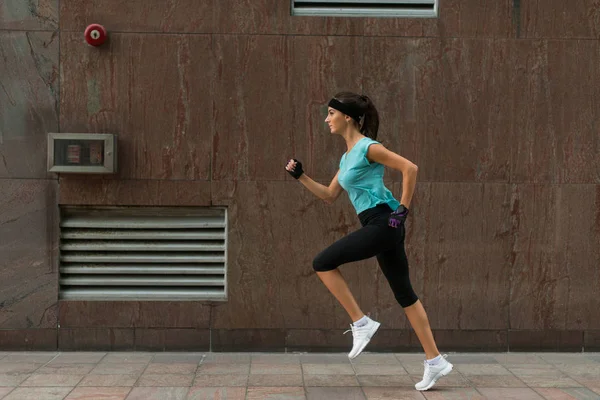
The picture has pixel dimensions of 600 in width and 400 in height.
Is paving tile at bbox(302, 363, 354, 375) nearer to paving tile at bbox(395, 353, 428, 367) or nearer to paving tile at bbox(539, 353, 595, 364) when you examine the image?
paving tile at bbox(395, 353, 428, 367)

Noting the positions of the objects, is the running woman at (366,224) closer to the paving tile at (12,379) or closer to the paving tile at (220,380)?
the paving tile at (220,380)

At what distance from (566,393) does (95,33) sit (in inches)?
182

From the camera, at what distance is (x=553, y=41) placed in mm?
6668

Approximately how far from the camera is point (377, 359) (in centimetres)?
648

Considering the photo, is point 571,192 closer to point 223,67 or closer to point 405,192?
point 405,192

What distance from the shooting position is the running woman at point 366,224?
5262mm

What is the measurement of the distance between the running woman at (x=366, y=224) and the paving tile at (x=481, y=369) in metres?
0.70

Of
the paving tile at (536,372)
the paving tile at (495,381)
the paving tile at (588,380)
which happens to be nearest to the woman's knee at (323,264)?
the paving tile at (495,381)

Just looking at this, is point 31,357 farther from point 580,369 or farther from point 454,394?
point 580,369

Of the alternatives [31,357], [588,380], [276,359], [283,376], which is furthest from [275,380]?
[588,380]

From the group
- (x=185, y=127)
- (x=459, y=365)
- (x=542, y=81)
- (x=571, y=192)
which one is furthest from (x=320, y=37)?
(x=459, y=365)

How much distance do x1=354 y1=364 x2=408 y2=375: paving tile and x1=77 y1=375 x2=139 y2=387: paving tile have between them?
5.64 feet

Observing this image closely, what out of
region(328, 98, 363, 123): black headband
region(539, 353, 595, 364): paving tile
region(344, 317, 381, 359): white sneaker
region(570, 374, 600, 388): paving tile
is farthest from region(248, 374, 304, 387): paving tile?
region(539, 353, 595, 364): paving tile

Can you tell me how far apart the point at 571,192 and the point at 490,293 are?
44.2 inches
